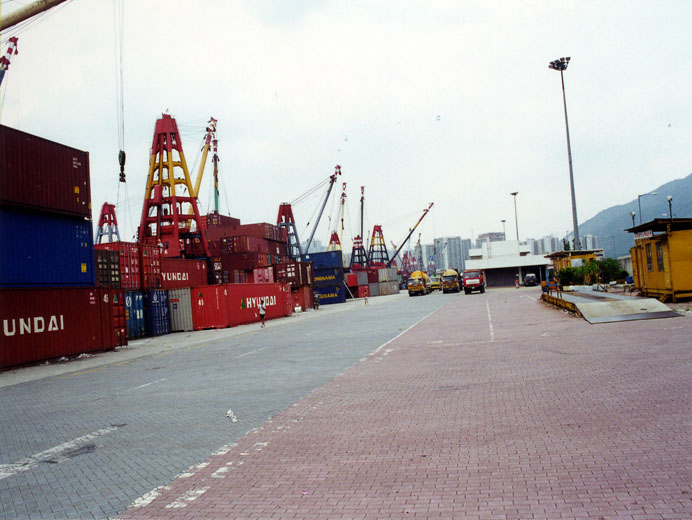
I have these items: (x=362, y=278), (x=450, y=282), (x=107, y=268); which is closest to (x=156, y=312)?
(x=107, y=268)

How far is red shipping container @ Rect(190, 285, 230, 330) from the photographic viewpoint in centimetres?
3186

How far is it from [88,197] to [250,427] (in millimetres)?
18475

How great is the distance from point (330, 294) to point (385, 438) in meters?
63.3

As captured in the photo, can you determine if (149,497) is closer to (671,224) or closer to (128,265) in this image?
(671,224)

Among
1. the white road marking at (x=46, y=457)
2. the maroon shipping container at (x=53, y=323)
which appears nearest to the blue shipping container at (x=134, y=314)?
the maroon shipping container at (x=53, y=323)

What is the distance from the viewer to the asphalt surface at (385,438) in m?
4.55

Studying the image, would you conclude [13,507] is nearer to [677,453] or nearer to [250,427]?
[250,427]

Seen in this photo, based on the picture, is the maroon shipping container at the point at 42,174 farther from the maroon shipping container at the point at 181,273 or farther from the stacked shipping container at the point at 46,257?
the maroon shipping container at the point at 181,273

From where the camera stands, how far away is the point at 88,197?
73.8 feet

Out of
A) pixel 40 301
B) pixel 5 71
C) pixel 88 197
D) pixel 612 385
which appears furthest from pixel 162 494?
pixel 5 71

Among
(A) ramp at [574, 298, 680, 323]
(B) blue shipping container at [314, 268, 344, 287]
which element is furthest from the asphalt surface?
(B) blue shipping container at [314, 268, 344, 287]

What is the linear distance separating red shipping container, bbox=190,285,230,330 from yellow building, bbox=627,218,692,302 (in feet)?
74.1

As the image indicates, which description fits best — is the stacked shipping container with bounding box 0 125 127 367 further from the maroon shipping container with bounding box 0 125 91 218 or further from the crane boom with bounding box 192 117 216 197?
the crane boom with bounding box 192 117 216 197

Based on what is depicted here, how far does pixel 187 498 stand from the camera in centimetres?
491
